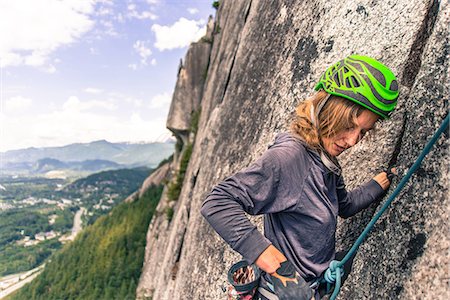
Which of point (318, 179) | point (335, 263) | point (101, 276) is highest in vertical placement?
point (318, 179)

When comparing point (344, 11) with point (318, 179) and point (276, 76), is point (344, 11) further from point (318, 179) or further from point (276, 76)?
point (318, 179)

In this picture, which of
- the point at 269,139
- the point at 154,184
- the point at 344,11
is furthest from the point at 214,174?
the point at 154,184

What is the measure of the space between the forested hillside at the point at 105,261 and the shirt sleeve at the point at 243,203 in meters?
51.9

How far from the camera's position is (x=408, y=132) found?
340 cm

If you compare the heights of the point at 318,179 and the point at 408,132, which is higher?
the point at 408,132

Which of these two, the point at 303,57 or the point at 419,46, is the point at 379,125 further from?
the point at 303,57

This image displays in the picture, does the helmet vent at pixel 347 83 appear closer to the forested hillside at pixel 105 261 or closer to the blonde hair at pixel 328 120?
the blonde hair at pixel 328 120

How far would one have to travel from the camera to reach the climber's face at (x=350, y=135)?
281 cm

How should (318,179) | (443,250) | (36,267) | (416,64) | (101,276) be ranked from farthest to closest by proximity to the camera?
(36,267) → (101,276) → (416,64) → (318,179) → (443,250)

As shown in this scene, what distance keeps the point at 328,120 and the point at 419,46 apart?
6.60 feet

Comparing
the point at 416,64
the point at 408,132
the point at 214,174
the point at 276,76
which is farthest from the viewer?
the point at 214,174

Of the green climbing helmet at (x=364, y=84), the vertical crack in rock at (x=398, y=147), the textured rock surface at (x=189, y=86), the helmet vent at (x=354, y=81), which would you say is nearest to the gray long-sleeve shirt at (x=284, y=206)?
the green climbing helmet at (x=364, y=84)

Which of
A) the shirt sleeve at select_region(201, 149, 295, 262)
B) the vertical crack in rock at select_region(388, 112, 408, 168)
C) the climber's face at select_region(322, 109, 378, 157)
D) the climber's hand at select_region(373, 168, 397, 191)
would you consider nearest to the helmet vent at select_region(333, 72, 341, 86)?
the climber's face at select_region(322, 109, 378, 157)

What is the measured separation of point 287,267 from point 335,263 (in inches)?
26.0
